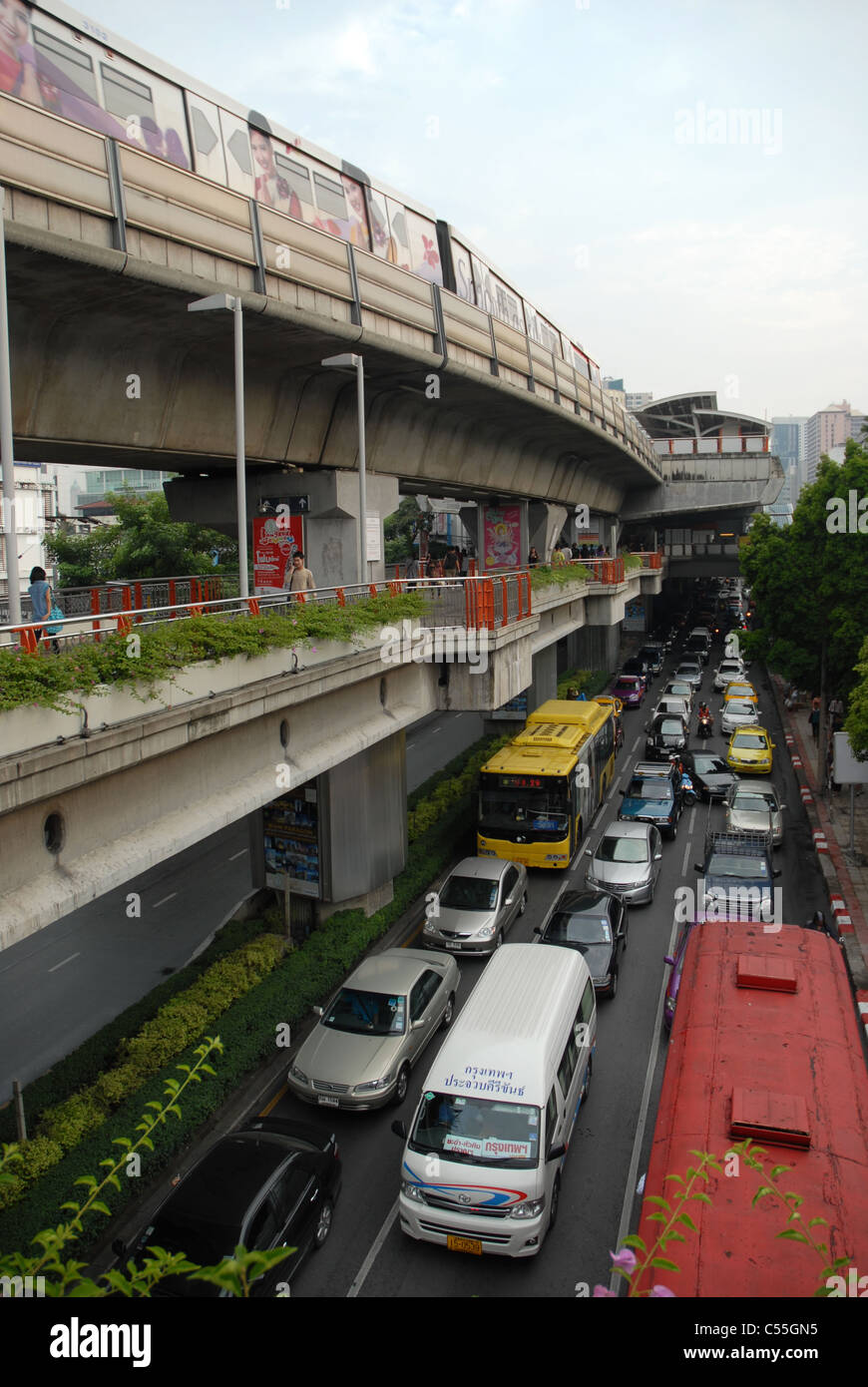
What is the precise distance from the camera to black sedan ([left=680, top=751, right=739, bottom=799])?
1014 inches

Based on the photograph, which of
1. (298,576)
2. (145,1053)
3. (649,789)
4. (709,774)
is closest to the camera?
(145,1053)

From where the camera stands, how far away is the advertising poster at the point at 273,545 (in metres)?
16.9

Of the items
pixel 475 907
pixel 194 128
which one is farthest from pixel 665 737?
pixel 194 128

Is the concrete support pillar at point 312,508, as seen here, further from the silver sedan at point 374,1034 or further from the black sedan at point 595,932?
the silver sedan at point 374,1034

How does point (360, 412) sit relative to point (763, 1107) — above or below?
above

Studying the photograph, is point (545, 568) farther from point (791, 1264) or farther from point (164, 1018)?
point (791, 1264)

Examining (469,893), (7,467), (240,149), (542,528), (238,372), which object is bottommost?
(469,893)

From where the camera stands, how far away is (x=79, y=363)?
11422 mm

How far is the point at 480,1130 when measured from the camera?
982cm

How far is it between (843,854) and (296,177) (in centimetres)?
1720

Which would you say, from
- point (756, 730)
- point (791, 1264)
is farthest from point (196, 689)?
point (756, 730)

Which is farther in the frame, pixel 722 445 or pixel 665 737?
pixel 722 445

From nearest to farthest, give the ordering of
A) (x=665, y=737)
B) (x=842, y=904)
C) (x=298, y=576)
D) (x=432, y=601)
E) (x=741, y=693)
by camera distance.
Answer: (x=298, y=576), (x=432, y=601), (x=842, y=904), (x=665, y=737), (x=741, y=693)

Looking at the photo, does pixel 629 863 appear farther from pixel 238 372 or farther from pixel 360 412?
pixel 238 372
